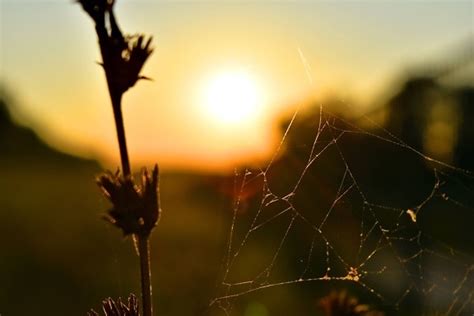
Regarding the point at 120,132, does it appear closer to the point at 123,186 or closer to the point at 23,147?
the point at 123,186

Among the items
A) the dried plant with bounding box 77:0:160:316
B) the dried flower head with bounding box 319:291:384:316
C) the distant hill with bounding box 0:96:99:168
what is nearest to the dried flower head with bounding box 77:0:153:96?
the dried plant with bounding box 77:0:160:316

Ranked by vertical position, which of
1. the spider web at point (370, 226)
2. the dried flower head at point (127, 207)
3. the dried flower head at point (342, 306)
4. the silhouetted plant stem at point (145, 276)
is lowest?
the spider web at point (370, 226)

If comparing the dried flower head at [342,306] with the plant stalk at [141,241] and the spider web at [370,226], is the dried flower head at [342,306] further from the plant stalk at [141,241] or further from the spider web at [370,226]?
the spider web at [370,226]

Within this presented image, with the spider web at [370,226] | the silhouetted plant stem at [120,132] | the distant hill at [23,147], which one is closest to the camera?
the silhouetted plant stem at [120,132]

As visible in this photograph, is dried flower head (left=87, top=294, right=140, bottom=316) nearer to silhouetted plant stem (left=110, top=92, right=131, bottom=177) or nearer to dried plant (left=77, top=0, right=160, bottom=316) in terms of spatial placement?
dried plant (left=77, top=0, right=160, bottom=316)

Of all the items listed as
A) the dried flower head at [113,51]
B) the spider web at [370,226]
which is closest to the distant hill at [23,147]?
the spider web at [370,226]

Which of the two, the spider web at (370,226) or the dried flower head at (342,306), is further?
the spider web at (370,226)

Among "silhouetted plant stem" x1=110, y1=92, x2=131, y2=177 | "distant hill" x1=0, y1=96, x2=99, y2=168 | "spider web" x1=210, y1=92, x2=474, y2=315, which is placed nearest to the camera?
"silhouetted plant stem" x1=110, y1=92, x2=131, y2=177

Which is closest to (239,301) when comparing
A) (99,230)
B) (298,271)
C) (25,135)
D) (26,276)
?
(298,271)

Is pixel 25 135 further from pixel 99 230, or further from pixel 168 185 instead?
pixel 99 230
